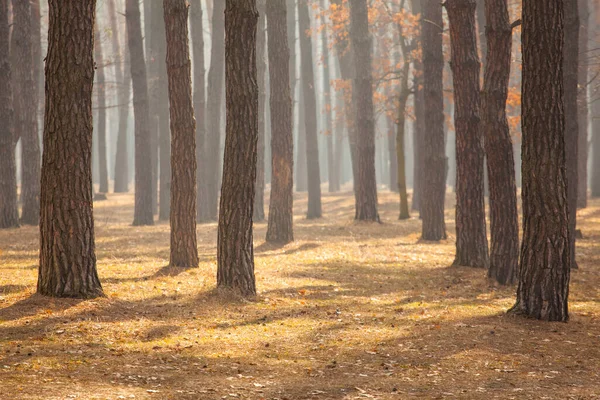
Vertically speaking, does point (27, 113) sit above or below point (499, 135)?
above

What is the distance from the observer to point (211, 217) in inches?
1006

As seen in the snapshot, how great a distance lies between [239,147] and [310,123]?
61.3ft

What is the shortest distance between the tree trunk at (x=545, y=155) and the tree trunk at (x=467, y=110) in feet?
14.6

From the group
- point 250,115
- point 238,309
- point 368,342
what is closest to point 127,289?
point 238,309

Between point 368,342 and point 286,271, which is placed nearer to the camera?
point 368,342

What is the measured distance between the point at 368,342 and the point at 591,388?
2.62 meters

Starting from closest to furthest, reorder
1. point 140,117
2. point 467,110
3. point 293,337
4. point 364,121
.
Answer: point 293,337
point 467,110
point 140,117
point 364,121

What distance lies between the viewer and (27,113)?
784 inches

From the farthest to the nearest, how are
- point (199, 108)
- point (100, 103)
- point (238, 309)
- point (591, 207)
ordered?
point (100, 103) → point (591, 207) → point (199, 108) → point (238, 309)

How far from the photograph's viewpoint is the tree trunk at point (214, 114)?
83.6ft

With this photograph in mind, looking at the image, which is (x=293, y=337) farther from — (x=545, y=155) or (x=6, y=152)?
(x=6, y=152)

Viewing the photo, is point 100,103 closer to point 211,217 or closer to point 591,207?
point 211,217

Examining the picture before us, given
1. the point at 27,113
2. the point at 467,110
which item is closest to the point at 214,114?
the point at 27,113

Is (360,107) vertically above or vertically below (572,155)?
above
